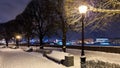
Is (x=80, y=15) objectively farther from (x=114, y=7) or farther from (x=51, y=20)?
(x=51, y=20)

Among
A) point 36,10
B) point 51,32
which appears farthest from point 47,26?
point 36,10

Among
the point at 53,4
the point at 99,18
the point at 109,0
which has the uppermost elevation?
the point at 53,4

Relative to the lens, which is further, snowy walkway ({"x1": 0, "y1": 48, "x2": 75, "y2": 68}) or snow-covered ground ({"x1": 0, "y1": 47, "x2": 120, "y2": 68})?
snowy walkway ({"x1": 0, "y1": 48, "x2": 75, "y2": 68})

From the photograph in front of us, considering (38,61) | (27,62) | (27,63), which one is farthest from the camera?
(38,61)

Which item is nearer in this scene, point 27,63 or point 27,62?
point 27,63

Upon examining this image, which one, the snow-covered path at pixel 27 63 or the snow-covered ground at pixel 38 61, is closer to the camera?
the snow-covered ground at pixel 38 61

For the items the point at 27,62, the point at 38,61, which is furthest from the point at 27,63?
the point at 38,61

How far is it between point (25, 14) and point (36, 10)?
7.54 metres

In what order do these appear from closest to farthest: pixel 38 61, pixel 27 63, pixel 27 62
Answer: pixel 27 63
pixel 27 62
pixel 38 61

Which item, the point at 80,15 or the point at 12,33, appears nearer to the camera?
the point at 80,15

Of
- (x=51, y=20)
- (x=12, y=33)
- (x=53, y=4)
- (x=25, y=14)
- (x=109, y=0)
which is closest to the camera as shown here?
(x=109, y=0)

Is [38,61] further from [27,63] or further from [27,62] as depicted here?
[27,63]

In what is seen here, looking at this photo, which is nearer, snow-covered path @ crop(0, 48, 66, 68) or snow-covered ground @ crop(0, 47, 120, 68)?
snow-covered ground @ crop(0, 47, 120, 68)

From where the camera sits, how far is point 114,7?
13.9 meters
